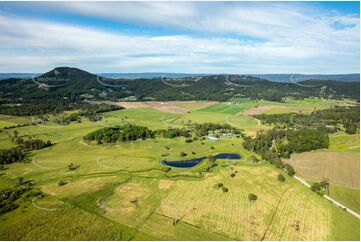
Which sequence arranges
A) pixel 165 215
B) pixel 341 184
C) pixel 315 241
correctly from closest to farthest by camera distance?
pixel 315 241 → pixel 165 215 → pixel 341 184

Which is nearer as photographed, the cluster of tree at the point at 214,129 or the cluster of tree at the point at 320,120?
the cluster of tree at the point at 214,129

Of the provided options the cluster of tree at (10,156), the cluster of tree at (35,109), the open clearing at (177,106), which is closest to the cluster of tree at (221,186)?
the cluster of tree at (10,156)

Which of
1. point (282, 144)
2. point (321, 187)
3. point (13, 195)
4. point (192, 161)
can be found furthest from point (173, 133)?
point (13, 195)

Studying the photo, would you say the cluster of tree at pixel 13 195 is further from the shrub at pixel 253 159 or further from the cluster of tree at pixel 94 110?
the cluster of tree at pixel 94 110

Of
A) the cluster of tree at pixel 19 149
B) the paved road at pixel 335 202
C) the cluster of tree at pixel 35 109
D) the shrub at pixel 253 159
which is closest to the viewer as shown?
the paved road at pixel 335 202

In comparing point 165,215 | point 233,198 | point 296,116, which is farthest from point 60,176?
point 296,116

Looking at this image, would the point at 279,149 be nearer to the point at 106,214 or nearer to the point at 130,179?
Result: the point at 130,179
